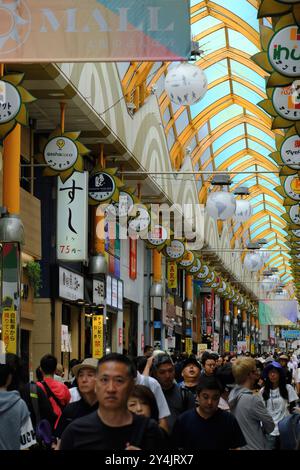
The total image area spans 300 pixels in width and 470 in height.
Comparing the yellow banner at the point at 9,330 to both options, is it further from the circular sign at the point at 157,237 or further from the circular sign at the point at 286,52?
the circular sign at the point at 157,237

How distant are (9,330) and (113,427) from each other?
1353cm

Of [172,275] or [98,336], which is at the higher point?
[172,275]

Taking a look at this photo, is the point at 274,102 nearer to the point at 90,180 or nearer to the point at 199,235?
the point at 90,180

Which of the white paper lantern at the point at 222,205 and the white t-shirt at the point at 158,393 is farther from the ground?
the white paper lantern at the point at 222,205

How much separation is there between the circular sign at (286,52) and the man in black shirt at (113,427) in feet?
27.0

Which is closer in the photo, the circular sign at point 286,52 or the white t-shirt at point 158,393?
the white t-shirt at point 158,393

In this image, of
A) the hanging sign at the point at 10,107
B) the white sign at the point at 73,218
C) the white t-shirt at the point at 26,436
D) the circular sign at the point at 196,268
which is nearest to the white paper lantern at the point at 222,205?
the white sign at the point at 73,218

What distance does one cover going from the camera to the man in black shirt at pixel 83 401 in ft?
26.4

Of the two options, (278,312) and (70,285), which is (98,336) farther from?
(278,312)

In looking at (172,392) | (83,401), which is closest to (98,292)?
(172,392)

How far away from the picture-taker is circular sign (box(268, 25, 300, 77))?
41.7 feet

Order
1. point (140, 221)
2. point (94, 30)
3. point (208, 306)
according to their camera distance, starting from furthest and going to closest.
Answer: point (208, 306) < point (140, 221) < point (94, 30)

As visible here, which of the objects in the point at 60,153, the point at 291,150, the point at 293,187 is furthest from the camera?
the point at 293,187

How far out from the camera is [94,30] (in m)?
11.7
